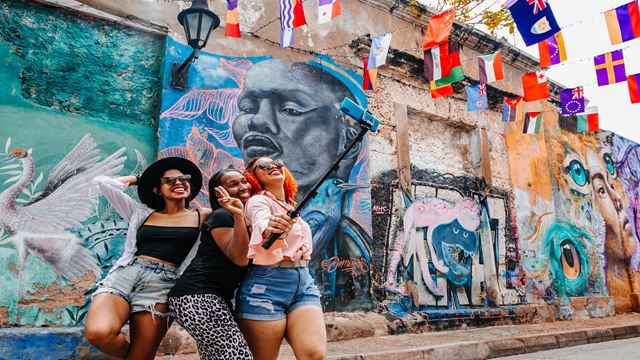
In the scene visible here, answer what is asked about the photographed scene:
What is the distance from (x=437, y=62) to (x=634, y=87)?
3.30m

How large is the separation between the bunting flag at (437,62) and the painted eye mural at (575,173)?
16.6 ft

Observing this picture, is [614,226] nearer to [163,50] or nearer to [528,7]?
[528,7]

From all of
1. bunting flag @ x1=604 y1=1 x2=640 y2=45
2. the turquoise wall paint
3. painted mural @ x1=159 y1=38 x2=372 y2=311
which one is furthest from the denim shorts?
bunting flag @ x1=604 y1=1 x2=640 y2=45

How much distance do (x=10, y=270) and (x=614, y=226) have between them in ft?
38.9

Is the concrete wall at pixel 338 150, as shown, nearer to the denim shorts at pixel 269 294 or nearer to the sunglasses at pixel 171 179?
the sunglasses at pixel 171 179

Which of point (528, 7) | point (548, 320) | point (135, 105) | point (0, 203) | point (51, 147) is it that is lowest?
point (548, 320)

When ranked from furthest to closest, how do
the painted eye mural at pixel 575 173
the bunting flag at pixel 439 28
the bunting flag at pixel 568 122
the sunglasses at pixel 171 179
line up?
1. the bunting flag at pixel 568 122
2. the painted eye mural at pixel 575 173
3. the bunting flag at pixel 439 28
4. the sunglasses at pixel 171 179

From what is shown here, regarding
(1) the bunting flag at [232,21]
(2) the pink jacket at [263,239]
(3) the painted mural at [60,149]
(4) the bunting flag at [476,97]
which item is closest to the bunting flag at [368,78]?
(4) the bunting flag at [476,97]

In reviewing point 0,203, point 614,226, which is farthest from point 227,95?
point 614,226

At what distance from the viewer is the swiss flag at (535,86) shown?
7.39m

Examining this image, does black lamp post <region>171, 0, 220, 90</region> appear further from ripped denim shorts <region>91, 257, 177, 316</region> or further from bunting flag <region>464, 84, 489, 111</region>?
bunting flag <region>464, 84, 489, 111</region>

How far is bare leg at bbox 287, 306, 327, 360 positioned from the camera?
2.21m

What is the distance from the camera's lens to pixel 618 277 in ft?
34.9

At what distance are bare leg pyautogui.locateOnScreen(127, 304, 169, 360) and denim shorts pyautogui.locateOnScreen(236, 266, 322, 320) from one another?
449mm
